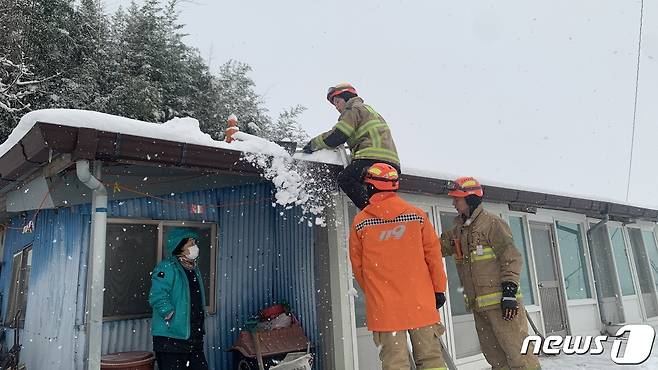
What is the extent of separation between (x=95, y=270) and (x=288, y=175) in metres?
1.84

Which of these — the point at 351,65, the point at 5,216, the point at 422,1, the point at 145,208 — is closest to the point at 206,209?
the point at 145,208

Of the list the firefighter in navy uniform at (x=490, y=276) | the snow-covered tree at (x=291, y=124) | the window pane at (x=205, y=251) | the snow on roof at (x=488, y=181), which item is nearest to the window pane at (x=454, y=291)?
the snow on roof at (x=488, y=181)

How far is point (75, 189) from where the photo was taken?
4.39 meters

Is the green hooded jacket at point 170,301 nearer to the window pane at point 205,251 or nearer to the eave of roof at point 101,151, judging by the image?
the window pane at point 205,251

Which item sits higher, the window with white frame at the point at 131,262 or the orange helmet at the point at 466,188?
the orange helmet at the point at 466,188

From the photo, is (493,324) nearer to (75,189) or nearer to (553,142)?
(75,189)

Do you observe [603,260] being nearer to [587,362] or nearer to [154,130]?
[587,362]

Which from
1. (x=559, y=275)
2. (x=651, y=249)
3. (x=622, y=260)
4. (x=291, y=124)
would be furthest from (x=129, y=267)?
(x=291, y=124)

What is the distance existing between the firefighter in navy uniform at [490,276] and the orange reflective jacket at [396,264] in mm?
998

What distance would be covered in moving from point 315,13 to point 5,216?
165m

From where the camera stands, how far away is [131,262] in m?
5.11

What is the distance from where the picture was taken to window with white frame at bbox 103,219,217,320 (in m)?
4.95

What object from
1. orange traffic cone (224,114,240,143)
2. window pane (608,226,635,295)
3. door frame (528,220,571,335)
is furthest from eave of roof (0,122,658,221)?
window pane (608,226,635,295)

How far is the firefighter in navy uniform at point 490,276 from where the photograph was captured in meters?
4.18
